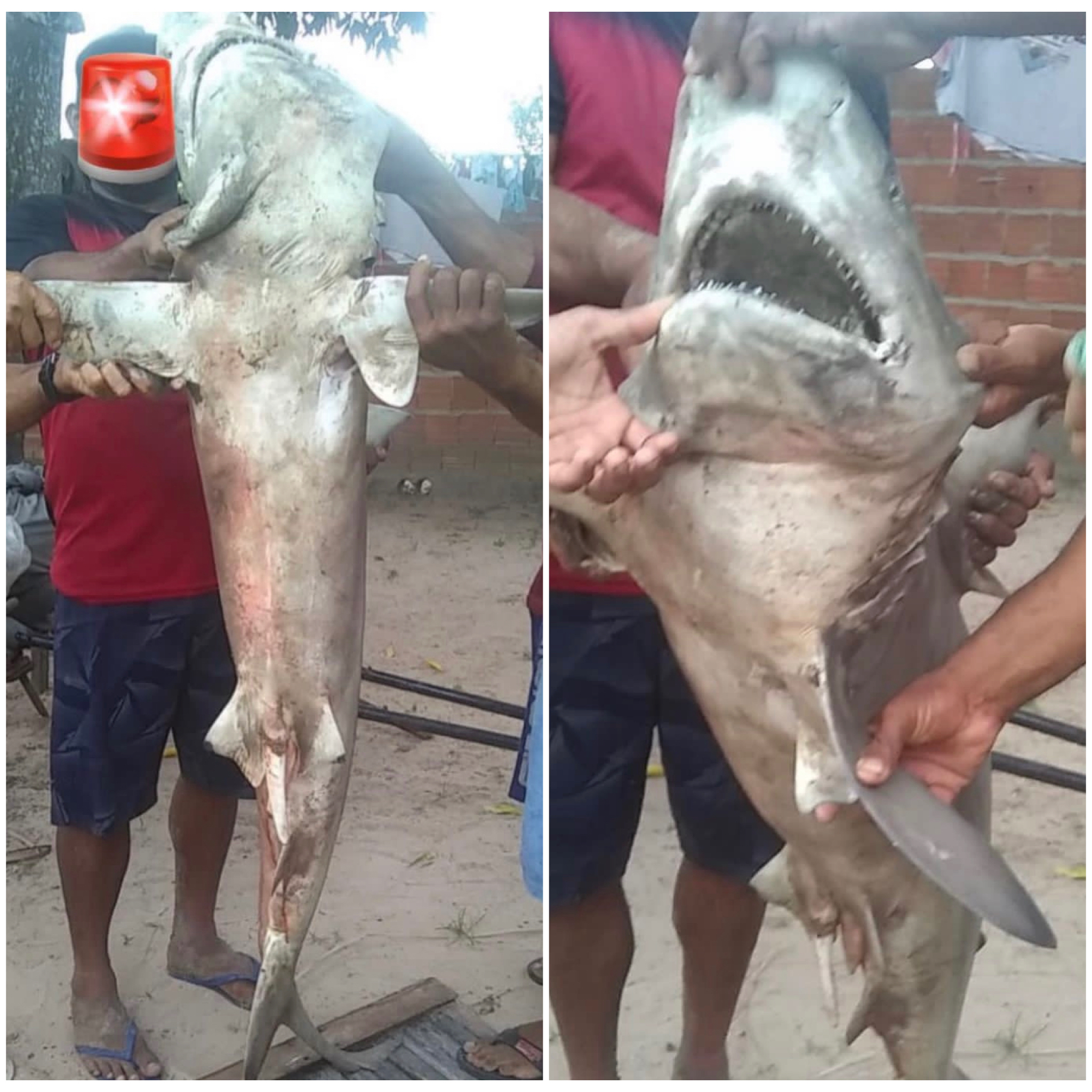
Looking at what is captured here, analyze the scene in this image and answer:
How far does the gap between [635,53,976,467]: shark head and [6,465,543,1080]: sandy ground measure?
0.30 m

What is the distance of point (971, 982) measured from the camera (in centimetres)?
151

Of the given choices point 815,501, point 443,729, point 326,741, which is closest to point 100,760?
point 326,741

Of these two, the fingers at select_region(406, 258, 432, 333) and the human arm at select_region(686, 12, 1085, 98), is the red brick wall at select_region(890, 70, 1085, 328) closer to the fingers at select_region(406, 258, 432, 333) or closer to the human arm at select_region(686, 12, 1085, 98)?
the human arm at select_region(686, 12, 1085, 98)

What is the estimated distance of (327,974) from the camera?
5.11 ft

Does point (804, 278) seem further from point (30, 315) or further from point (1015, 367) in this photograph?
point (30, 315)

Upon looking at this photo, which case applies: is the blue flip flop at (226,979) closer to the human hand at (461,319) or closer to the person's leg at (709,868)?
the person's leg at (709,868)

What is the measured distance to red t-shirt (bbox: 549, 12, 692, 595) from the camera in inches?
52.7

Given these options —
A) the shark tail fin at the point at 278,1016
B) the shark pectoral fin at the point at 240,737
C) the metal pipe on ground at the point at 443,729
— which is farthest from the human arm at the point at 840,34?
the shark tail fin at the point at 278,1016

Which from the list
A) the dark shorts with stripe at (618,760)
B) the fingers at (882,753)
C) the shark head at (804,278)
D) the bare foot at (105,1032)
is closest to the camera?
the shark head at (804,278)

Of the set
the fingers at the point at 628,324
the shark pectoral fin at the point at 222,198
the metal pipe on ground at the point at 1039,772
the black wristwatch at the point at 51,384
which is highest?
the shark pectoral fin at the point at 222,198

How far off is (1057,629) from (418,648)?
73 cm

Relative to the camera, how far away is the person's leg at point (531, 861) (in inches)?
58.4

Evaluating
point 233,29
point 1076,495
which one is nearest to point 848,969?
point 1076,495

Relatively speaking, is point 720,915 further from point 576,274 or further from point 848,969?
point 576,274
